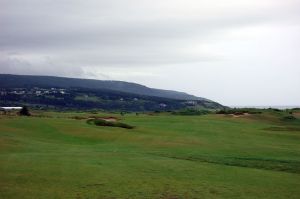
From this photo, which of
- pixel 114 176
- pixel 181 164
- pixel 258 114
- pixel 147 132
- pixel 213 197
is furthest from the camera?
pixel 258 114

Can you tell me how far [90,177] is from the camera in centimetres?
2225

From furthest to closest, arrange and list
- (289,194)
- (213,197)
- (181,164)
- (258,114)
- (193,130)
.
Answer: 1. (258,114)
2. (193,130)
3. (181,164)
4. (289,194)
5. (213,197)

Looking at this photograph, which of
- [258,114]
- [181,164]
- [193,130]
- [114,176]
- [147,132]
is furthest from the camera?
[258,114]

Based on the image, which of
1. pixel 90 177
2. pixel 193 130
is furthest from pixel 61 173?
pixel 193 130

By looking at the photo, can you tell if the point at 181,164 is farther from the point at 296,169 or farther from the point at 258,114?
the point at 258,114

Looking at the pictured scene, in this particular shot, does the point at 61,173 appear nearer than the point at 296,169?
Yes

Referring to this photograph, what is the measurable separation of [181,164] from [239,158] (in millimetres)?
7068

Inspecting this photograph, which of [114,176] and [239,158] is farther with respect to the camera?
[239,158]

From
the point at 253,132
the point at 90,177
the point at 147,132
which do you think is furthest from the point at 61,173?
the point at 253,132

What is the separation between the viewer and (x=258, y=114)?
82.8m

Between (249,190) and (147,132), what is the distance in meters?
30.6

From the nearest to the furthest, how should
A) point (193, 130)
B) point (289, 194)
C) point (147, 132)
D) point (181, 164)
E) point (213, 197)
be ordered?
point (213, 197) → point (289, 194) → point (181, 164) → point (147, 132) → point (193, 130)

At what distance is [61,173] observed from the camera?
22750mm

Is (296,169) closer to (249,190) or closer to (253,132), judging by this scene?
(249,190)
